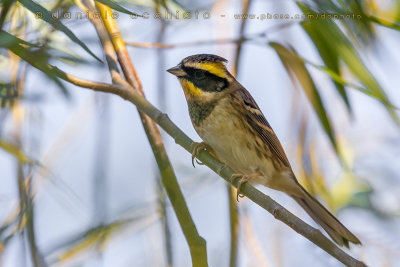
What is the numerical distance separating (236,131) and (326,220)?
0.55 metres

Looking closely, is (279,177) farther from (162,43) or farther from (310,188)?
(162,43)

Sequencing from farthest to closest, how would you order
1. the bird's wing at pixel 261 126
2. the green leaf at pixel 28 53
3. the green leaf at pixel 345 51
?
the bird's wing at pixel 261 126, the green leaf at pixel 345 51, the green leaf at pixel 28 53

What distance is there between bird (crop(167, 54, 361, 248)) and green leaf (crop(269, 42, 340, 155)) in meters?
0.48

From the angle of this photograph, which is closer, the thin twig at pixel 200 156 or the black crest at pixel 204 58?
the thin twig at pixel 200 156

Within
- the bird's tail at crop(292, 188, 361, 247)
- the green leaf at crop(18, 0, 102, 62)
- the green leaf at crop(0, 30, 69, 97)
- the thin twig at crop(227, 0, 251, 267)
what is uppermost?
the green leaf at crop(18, 0, 102, 62)

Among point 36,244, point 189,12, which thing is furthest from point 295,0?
point 36,244

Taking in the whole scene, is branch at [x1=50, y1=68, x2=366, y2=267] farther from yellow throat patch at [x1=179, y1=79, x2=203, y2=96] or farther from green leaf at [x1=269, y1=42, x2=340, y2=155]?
yellow throat patch at [x1=179, y1=79, x2=203, y2=96]

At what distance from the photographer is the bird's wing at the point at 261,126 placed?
7.98 ft

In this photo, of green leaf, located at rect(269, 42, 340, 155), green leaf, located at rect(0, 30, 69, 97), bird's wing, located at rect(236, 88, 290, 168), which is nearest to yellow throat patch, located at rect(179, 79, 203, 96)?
bird's wing, located at rect(236, 88, 290, 168)

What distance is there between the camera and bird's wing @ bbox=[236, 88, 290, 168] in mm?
2434

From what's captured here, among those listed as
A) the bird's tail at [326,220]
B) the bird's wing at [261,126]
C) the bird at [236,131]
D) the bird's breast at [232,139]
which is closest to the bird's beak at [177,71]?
the bird at [236,131]

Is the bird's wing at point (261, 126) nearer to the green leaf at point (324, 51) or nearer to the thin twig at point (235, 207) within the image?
the thin twig at point (235, 207)

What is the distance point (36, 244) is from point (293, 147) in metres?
1.64

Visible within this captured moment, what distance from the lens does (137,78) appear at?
5.48 feet
